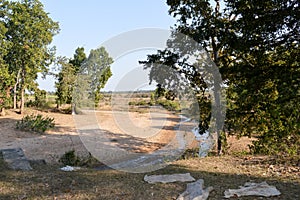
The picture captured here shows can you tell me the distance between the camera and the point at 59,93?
2103 cm

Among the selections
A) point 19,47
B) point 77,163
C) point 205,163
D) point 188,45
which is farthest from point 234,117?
point 19,47

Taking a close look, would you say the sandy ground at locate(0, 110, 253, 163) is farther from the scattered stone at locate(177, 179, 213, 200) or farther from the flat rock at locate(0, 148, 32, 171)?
the scattered stone at locate(177, 179, 213, 200)

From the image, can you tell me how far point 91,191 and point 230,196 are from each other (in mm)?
2128

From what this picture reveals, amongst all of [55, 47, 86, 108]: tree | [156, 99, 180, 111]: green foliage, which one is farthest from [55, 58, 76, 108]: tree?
[156, 99, 180, 111]: green foliage

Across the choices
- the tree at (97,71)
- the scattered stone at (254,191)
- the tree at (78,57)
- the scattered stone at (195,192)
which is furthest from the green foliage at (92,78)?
the scattered stone at (254,191)

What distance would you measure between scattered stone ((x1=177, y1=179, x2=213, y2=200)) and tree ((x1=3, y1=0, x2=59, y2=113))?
53.1 feet

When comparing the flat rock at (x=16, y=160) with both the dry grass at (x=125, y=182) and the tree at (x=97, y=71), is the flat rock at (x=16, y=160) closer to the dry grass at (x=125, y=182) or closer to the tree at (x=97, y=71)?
the dry grass at (x=125, y=182)

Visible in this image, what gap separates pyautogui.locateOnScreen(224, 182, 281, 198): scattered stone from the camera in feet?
12.4

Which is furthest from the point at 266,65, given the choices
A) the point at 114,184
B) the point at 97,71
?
the point at 97,71

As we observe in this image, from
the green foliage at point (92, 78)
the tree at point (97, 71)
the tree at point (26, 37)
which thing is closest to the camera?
the tree at point (26, 37)

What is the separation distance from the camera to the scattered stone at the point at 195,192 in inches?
144

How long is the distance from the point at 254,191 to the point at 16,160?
5.32 meters

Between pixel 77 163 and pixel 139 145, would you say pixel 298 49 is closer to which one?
pixel 77 163

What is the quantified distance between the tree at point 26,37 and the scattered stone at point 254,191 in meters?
16.7
